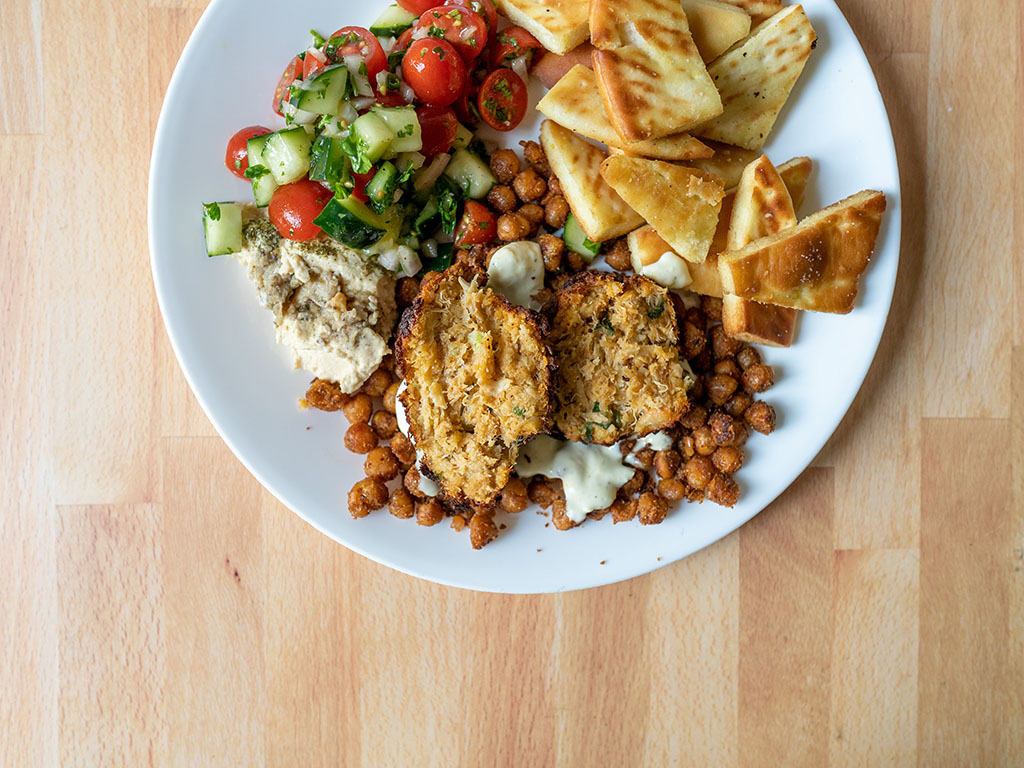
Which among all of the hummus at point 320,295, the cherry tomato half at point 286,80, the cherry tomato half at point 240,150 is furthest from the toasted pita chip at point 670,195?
the cherry tomato half at point 240,150

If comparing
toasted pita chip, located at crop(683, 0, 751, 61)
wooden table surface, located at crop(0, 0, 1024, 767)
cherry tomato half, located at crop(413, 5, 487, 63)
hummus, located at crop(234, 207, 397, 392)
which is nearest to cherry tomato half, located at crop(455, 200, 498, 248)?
hummus, located at crop(234, 207, 397, 392)

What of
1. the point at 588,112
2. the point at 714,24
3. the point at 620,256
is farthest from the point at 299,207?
the point at 714,24

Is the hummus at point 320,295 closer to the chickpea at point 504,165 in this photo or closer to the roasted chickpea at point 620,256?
the chickpea at point 504,165

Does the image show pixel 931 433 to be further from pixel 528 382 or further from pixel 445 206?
pixel 445 206

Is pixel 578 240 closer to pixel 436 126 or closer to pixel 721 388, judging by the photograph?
pixel 436 126

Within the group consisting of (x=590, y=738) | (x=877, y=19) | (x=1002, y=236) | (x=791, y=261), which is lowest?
(x=590, y=738)

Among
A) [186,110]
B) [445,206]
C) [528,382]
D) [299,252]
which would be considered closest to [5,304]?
[186,110]

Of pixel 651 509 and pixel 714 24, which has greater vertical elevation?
pixel 714 24
